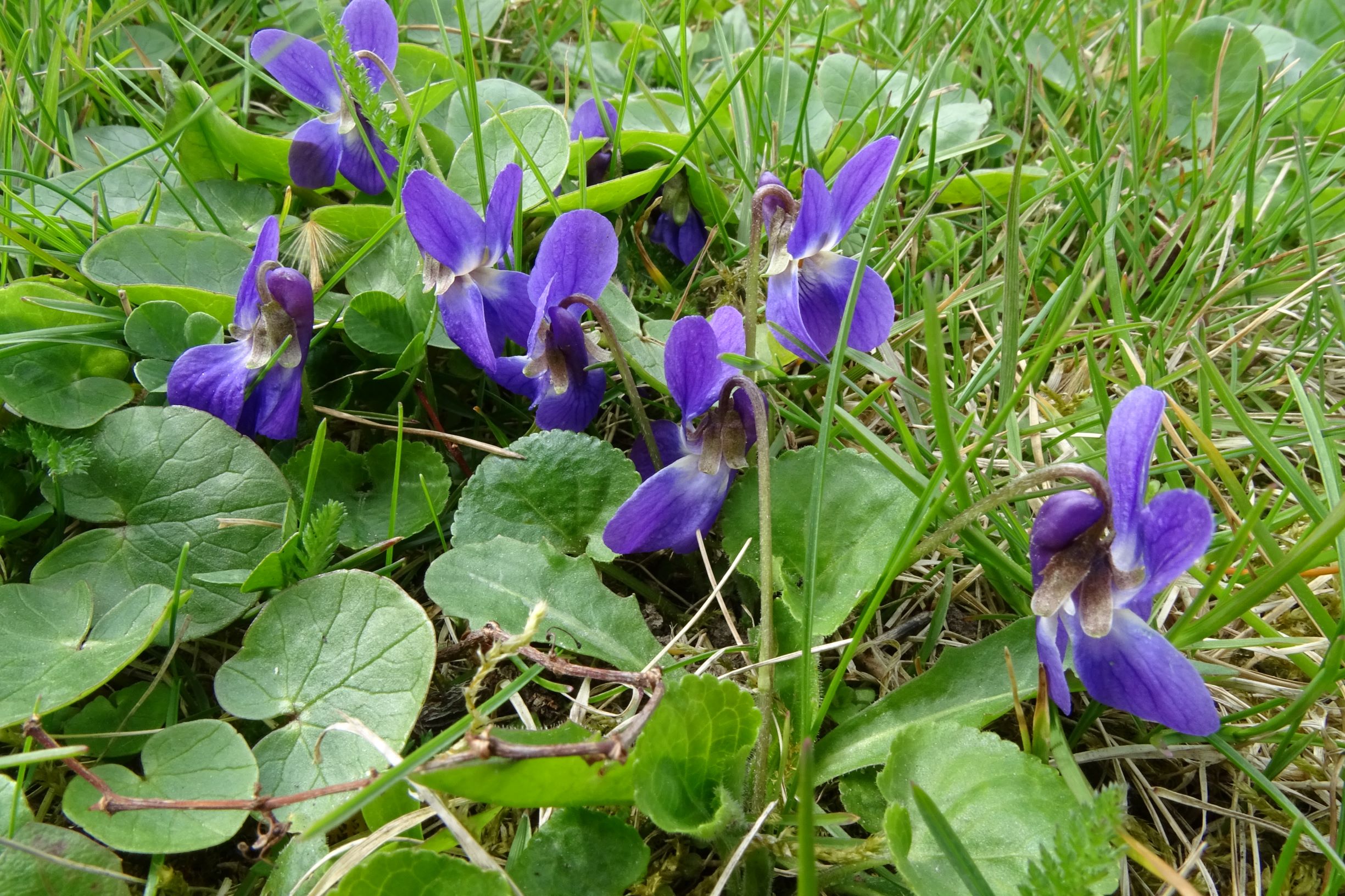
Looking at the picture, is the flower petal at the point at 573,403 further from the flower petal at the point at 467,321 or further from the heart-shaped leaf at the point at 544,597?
the heart-shaped leaf at the point at 544,597

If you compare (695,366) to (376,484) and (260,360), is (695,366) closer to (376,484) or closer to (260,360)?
(376,484)

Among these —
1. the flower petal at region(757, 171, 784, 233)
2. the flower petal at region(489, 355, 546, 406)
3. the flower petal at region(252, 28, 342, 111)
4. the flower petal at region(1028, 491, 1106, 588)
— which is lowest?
the flower petal at region(489, 355, 546, 406)

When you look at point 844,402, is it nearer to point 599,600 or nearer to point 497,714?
point 599,600

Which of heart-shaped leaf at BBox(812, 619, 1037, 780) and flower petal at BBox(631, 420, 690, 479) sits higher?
flower petal at BBox(631, 420, 690, 479)

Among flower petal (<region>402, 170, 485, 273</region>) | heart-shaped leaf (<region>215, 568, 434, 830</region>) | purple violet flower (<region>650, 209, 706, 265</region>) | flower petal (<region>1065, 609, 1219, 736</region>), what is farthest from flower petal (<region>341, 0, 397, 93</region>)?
flower petal (<region>1065, 609, 1219, 736</region>)

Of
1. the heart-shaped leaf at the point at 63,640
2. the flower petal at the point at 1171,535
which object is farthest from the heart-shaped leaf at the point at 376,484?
the flower petal at the point at 1171,535

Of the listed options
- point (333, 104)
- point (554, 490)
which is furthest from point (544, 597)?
point (333, 104)

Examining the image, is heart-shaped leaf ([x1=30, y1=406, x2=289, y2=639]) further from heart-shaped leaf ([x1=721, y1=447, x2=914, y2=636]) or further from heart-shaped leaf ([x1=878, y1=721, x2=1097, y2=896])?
heart-shaped leaf ([x1=878, y1=721, x2=1097, y2=896])
